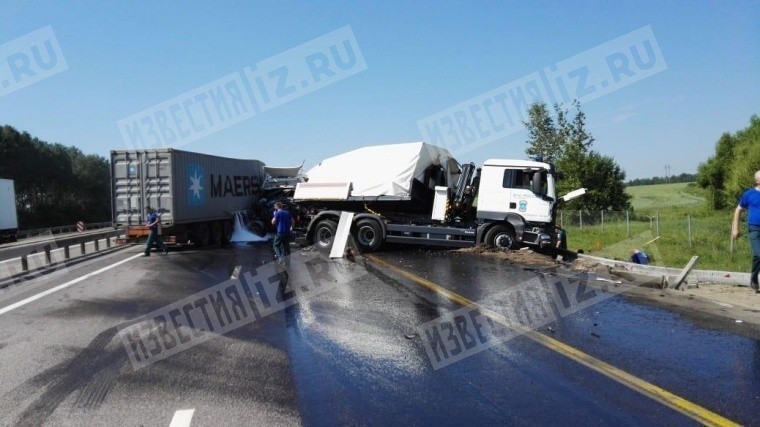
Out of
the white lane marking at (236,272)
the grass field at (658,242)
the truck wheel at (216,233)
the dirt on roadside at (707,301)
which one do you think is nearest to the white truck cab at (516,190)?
the grass field at (658,242)

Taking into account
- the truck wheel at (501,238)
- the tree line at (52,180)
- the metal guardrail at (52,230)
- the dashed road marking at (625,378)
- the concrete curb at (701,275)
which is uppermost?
the tree line at (52,180)

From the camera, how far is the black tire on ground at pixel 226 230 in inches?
931

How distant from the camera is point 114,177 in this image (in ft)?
65.8

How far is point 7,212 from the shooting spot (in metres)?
32.2

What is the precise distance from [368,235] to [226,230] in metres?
8.14

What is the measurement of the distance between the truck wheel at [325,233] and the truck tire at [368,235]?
80 cm

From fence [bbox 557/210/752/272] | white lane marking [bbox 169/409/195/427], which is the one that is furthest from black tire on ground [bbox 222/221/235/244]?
white lane marking [bbox 169/409/195/427]

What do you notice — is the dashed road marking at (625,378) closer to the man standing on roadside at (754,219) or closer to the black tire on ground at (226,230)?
the man standing on roadside at (754,219)

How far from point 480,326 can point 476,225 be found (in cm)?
995

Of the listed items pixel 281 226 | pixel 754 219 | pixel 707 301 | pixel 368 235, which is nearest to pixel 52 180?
pixel 368 235

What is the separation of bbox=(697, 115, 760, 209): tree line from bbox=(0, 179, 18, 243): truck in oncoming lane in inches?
1600

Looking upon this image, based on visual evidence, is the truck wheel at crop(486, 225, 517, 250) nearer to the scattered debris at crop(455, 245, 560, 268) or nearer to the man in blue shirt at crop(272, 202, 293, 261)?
the scattered debris at crop(455, 245, 560, 268)

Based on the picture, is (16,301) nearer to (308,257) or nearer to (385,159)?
(308,257)

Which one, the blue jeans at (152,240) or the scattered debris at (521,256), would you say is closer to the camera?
the scattered debris at (521,256)
